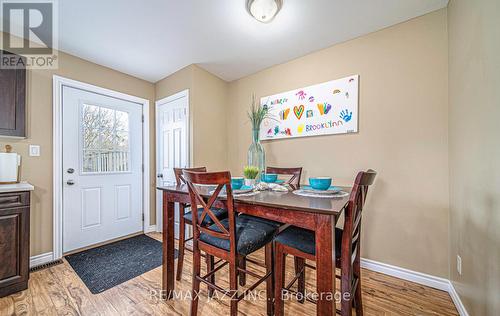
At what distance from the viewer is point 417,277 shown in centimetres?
180

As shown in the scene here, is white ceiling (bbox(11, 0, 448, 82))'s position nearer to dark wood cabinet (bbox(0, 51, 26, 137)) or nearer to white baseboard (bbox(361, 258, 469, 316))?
dark wood cabinet (bbox(0, 51, 26, 137))

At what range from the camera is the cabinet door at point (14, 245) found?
1635 millimetres

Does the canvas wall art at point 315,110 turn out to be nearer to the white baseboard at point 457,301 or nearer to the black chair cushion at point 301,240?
the black chair cushion at point 301,240

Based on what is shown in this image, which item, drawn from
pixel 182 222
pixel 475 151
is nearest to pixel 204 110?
pixel 182 222

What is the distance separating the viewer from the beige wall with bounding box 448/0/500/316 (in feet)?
3.39

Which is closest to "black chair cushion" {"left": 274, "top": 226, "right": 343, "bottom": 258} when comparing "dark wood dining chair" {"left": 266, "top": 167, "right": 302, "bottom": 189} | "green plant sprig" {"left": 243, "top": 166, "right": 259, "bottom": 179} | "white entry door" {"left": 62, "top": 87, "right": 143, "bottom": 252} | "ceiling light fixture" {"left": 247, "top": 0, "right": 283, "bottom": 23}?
"green plant sprig" {"left": 243, "top": 166, "right": 259, "bottom": 179}

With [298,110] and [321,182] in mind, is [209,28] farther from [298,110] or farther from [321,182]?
[321,182]

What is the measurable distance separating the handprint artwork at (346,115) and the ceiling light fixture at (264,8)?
1.15 meters

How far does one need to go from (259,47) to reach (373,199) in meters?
2.03

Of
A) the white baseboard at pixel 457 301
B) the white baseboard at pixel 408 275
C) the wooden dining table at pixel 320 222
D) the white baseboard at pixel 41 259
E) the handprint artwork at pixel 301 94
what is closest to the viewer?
the wooden dining table at pixel 320 222

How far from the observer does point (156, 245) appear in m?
2.68

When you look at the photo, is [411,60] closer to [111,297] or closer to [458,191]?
[458,191]

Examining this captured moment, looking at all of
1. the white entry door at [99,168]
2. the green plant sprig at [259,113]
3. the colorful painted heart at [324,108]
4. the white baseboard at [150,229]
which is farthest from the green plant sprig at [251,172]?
the white baseboard at [150,229]

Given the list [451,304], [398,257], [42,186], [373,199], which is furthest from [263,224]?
[42,186]
